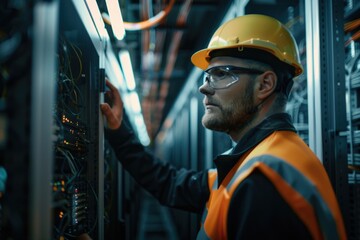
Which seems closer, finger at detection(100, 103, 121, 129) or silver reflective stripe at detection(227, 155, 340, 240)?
silver reflective stripe at detection(227, 155, 340, 240)

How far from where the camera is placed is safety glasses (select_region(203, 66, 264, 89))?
5.14 feet

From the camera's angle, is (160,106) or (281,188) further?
(160,106)

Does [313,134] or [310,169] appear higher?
[313,134]

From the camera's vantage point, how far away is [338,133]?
1.40 meters

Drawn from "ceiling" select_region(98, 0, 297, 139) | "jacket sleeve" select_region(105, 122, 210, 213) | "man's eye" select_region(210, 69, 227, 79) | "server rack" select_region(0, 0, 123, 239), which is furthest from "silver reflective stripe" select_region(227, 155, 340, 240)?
"ceiling" select_region(98, 0, 297, 139)

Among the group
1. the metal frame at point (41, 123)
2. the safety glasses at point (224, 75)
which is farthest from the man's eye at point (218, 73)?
the metal frame at point (41, 123)

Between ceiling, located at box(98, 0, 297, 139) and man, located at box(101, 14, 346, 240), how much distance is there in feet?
2.36

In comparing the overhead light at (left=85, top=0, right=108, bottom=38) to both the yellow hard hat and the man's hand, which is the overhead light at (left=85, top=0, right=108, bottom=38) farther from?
the yellow hard hat

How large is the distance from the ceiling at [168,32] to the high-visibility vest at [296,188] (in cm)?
127

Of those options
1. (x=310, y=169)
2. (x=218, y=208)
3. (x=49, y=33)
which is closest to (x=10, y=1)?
(x=49, y=33)

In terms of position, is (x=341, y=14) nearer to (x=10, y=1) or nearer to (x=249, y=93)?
(x=249, y=93)

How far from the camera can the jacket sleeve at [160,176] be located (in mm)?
1981

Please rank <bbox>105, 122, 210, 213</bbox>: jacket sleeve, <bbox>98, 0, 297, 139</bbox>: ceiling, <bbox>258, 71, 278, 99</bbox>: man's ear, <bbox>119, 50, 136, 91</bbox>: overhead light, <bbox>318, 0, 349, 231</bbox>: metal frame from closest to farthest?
<bbox>318, 0, 349, 231</bbox>: metal frame, <bbox>258, 71, 278, 99</bbox>: man's ear, <bbox>105, 122, 210, 213</bbox>: jacket sleeve, <bbox>119, 50, 136, 91</bbox>: overhead light, <bbox>98, 0, 297, 139</bbox>: ceiling

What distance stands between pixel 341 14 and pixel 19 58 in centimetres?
127
